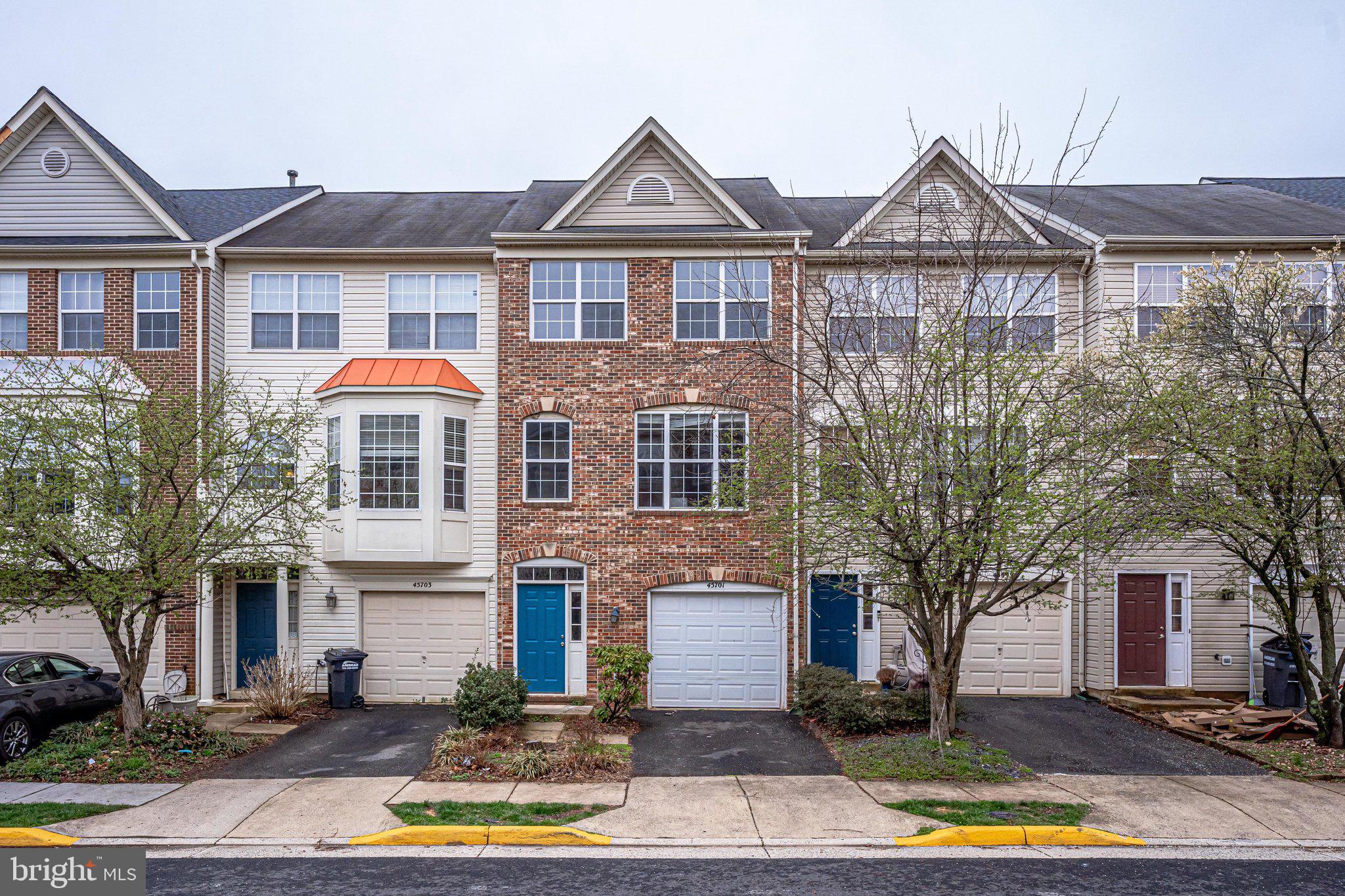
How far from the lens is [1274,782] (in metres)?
9.96

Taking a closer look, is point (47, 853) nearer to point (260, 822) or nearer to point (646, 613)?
point (260, 822)

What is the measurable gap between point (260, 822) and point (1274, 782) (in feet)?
37.3

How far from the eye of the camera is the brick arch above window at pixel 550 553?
14.5 m

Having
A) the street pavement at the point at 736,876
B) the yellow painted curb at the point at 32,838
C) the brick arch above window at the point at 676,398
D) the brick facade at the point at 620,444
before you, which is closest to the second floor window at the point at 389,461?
the brick facade at the point at 620,444

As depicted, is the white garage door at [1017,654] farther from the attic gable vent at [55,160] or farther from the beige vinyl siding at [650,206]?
the attic gable vent at [55,160]

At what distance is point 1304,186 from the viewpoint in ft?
65.9

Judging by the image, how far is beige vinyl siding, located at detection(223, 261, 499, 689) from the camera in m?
15.0

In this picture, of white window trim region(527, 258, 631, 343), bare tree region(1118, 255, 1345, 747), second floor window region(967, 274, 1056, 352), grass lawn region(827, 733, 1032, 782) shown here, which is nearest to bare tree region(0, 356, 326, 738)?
white window trim region(527, 258, 631, 343)

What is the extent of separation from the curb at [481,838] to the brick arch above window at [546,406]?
782 cm

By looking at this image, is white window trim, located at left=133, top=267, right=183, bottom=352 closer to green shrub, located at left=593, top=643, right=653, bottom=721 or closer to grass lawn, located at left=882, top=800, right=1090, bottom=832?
green shrub, located at left=593, top=643, right=653, bottom=721

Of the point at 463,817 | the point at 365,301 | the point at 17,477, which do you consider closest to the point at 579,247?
the point at 365,301

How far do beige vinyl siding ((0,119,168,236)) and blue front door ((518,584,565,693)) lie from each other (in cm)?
986

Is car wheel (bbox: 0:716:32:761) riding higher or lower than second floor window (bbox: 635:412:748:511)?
lower

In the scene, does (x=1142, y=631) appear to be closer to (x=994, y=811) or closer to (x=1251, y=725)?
(x=1251, y=725)
